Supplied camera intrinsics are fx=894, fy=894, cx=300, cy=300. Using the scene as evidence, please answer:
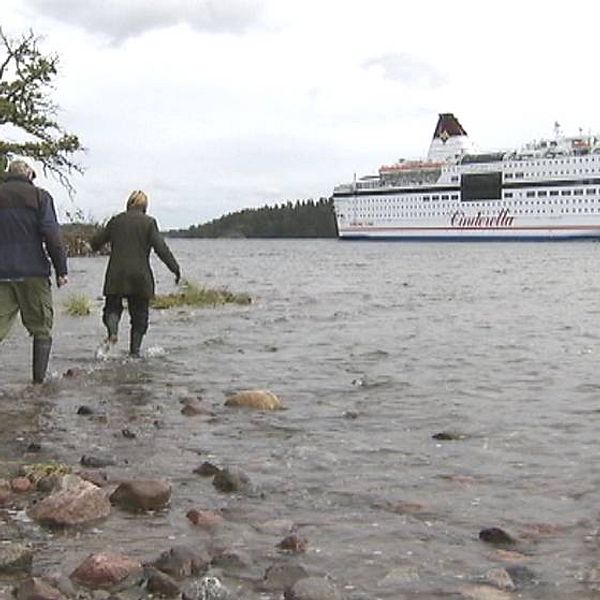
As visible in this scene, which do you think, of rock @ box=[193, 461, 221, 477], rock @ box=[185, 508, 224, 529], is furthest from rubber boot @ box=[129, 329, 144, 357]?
rock @ box=[185, 508, 224, 529]

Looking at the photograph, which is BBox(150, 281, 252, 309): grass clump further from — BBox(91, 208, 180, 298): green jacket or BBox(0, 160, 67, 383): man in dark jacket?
BBox(0, 160, 67, 383): man in dark jacket

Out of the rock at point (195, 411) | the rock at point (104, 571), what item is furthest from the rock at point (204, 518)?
the rock at point (195, 411)

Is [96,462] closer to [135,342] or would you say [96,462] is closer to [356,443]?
[356,443]

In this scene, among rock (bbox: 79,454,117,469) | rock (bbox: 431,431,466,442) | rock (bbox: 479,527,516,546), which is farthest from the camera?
rock (bbox: 431,431,466,442)

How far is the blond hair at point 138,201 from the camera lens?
10.5 metres

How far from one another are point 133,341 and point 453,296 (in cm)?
1381

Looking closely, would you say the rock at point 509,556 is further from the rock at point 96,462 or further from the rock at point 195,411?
the rock at point 195,411

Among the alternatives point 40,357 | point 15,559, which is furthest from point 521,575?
point 40,357

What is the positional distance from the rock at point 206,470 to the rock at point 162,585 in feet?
5.89

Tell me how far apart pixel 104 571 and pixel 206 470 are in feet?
5.85

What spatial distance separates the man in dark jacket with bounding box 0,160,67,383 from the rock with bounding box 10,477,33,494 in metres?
3.26

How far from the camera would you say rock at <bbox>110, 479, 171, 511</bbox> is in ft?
15.6

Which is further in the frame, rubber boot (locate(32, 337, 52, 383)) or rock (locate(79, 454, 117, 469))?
rubber boot (locate(32, 337, 52, 383))

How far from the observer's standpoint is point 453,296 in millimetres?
23344
